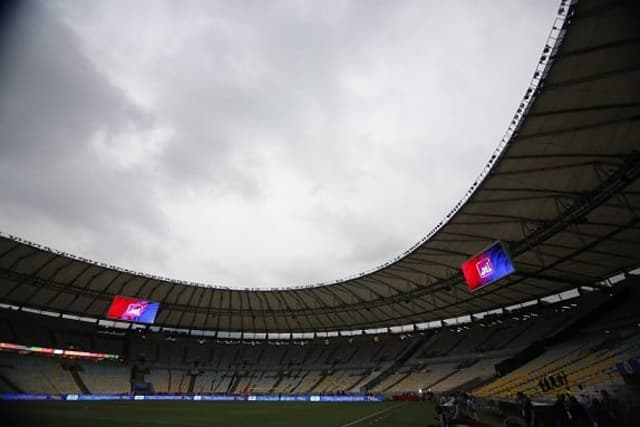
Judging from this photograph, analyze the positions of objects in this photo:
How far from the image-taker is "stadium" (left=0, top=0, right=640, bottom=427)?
12.0 metres

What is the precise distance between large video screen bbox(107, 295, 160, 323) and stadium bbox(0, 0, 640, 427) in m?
0.22

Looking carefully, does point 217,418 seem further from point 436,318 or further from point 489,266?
point 436,318

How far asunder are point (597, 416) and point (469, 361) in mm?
35548

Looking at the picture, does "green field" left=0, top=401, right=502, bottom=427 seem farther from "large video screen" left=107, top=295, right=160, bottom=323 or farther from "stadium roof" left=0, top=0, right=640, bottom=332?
"large video screen" left=107, top=295, right=160, bottom=323

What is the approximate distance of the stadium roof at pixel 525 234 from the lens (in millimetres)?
11281

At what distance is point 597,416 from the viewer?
8703 mm

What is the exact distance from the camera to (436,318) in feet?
144

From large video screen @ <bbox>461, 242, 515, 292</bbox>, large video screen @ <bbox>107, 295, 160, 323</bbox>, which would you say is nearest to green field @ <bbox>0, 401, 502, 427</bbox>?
large video screen @ <bbox>461, 242, 515, 292</bbox>

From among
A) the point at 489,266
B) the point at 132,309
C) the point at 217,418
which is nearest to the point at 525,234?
the point at 489,266

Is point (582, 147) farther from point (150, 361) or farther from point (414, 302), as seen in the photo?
point (150, 361)

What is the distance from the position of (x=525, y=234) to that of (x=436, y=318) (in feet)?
86.2

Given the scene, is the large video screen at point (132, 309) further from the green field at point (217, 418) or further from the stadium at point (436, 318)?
the green field at point (217, 418)

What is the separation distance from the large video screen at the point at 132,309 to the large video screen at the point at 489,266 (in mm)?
35360

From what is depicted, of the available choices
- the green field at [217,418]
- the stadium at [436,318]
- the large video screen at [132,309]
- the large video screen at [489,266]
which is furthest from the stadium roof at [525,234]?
the green field at [217,418]
